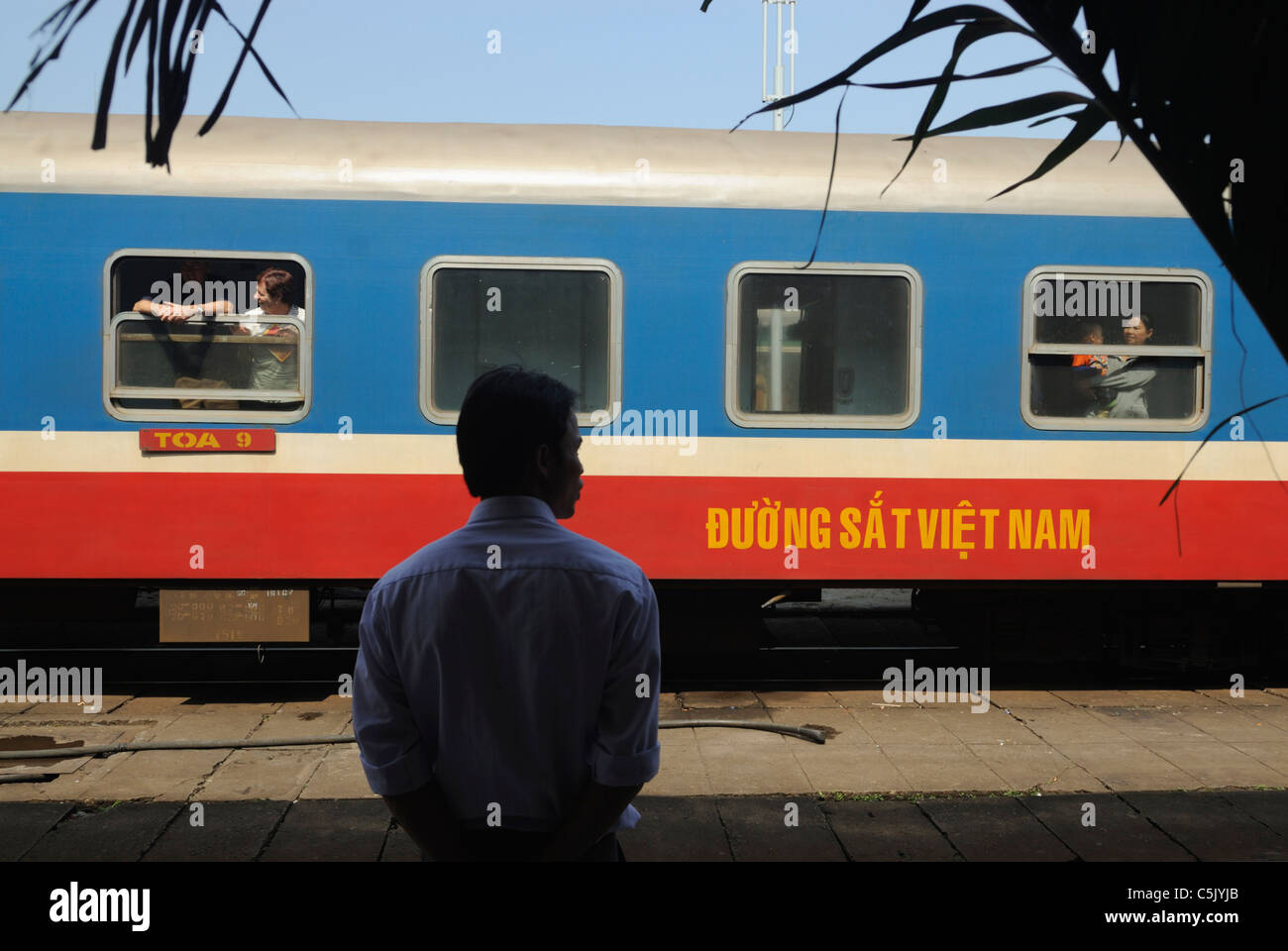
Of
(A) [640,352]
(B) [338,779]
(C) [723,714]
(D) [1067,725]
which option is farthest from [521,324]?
(D) [1067,725]

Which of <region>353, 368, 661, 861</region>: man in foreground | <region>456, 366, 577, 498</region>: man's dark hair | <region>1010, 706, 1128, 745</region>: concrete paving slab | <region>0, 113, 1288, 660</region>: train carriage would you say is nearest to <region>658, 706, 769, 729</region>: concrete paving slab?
<region>0, 113, 1288, 660</region>: train carriage

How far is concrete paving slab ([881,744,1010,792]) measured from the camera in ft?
18.7

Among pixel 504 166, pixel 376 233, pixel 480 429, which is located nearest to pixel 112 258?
pixel 376 233

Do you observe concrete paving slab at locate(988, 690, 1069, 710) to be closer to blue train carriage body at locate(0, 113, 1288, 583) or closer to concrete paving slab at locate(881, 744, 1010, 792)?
blue train carriage body at locate(0, 113, 1288, 583)

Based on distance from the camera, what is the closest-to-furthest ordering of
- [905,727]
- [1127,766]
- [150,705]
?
[1127,766]
[905,727]
[150,705]

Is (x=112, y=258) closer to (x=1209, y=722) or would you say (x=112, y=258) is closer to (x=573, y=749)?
(x=573, y=749)

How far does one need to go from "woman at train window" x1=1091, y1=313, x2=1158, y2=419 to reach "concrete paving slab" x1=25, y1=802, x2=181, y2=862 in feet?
19.2

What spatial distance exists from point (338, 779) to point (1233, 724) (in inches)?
207

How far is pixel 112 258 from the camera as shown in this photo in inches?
272

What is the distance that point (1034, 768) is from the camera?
19.8 feet

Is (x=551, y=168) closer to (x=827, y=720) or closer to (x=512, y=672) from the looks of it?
(x=827, y=720)

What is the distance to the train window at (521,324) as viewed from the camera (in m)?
7.11
